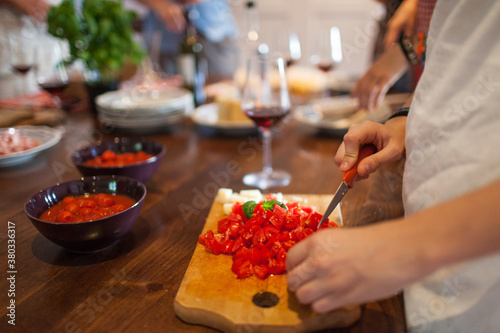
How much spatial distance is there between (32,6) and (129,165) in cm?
172

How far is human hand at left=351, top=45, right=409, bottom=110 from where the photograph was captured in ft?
4.83

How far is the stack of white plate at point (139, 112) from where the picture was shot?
5.76ft

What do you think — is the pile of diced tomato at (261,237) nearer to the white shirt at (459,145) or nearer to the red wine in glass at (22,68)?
the white shirt at (459,145)

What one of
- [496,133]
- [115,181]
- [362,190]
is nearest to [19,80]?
[115,181]

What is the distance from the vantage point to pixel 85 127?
1.90 meters

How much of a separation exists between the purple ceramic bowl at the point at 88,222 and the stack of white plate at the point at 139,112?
82 centimetres

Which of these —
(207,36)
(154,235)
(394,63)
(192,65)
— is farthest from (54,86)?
(207,36)

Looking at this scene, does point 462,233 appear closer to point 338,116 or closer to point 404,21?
point 338,116

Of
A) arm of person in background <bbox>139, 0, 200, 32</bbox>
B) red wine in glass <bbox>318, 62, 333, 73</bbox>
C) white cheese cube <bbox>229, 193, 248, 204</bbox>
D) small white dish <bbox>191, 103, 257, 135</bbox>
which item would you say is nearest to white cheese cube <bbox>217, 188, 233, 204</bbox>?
white cheese cube <bbox>229, 193, 248, 204</bbox>

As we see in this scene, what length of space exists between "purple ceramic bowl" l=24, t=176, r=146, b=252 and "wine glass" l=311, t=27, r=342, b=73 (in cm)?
157

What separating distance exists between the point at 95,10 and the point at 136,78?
→ 716 mm

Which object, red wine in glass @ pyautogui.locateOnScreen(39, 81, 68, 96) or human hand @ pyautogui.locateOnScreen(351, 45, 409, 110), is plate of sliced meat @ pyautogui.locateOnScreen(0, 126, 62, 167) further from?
human hand @ pyautogui.locateOnScreen(351, 45, 409, 110)

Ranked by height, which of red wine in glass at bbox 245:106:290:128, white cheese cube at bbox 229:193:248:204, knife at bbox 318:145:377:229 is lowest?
white cheese cube at bbox 229:193:248:204

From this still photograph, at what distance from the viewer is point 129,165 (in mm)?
1129
